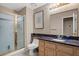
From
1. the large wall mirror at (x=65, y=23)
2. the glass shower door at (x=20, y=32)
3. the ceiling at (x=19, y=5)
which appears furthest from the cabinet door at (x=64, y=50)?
the ceiling at (x=19, y=5)

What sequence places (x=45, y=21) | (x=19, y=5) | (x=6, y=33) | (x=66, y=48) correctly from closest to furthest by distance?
1. (x=66, y=48)
2. (x=19, y=5)
3. (x=6, y=33)
4. (x=45, y=21)

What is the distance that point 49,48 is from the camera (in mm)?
2062

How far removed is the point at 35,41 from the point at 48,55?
16.4 inches

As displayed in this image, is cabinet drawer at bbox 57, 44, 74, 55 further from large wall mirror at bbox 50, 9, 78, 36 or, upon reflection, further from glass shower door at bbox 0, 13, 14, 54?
glass shower door at bbox 0, 13, 14, 54

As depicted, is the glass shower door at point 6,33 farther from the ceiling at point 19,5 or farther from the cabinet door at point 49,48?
the cabinet door at point 49,48

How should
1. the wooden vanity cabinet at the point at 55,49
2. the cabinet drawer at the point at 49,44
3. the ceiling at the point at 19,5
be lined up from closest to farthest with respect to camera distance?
1. the wooden vanity cabinet at the point at 55,49
2. the ceiling at the point at 19,5
3. the cabinet drawer at the point at 49,44

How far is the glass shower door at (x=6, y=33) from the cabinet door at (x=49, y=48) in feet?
2.47

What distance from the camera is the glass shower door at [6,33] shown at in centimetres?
197

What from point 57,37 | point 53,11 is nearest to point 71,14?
point 53,11

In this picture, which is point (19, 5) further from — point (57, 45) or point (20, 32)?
point (57, 45)

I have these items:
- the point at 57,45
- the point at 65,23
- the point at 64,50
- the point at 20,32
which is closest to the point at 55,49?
the point at 57,45

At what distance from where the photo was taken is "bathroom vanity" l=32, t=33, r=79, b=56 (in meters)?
1.75

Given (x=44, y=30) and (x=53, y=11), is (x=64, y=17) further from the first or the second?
(x=44, y=30)

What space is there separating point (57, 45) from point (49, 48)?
0.21 meters
